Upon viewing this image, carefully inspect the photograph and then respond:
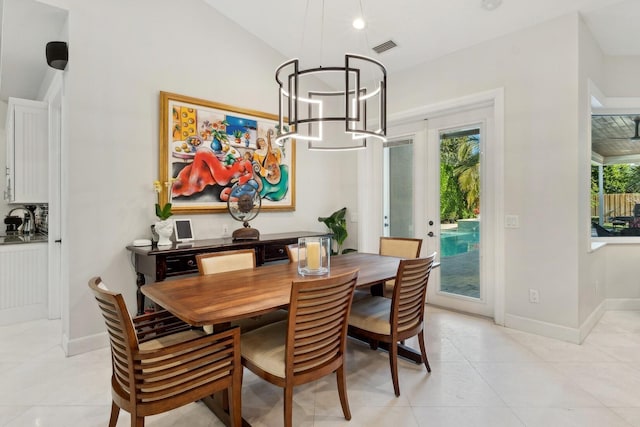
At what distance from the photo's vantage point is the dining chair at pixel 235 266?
2258 millimetres

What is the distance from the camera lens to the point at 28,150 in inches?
150

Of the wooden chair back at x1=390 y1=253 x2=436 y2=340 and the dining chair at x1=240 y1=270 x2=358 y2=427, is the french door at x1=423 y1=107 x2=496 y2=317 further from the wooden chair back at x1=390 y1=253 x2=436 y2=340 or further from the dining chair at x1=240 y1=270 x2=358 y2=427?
the dining chair at x1=240 y1=270 x2=358 y2=427

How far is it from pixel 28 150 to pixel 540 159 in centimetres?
548

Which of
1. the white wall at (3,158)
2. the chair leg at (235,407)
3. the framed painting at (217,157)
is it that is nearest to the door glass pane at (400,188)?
the framed painting at (217,157)

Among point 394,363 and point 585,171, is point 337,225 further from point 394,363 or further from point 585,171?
point 585,171

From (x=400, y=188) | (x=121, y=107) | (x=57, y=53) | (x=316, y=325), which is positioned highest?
(x=57, y=53)

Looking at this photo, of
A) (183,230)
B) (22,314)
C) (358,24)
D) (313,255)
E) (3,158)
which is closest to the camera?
(313,255)

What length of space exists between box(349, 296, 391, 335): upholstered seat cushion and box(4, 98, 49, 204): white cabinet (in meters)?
3.95

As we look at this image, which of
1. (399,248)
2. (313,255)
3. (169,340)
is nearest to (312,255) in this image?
(313,255)

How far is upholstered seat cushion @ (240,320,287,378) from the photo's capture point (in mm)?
1710

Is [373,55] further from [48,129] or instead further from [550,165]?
[48,129]

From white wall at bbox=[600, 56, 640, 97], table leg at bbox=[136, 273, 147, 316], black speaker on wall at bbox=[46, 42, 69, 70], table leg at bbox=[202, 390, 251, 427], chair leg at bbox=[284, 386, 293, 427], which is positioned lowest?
table leg at bbox=[202, 390, 251, 427]

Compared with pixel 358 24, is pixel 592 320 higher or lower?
lower

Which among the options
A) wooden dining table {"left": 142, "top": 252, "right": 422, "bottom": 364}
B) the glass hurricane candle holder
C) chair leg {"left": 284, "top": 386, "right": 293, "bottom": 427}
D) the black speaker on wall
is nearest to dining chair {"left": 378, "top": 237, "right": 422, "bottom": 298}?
wooden dining table {"left": 142, "top": 252, "right": 422, "bottom": 364}
